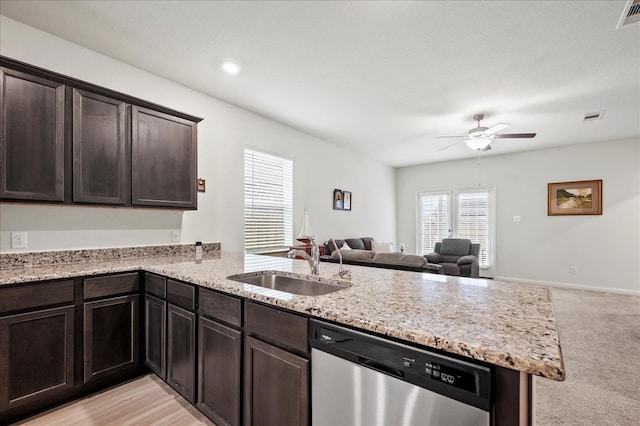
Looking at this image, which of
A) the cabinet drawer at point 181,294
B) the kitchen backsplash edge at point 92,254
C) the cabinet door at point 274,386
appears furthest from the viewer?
the kitchen backsplash edge at point 92,254

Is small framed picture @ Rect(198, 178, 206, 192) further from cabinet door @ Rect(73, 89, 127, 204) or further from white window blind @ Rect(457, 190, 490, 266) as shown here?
white window blind @ Rect(457, 190, 490, 266)

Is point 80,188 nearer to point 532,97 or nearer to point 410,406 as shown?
point 410,406

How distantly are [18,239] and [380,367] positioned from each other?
279cm

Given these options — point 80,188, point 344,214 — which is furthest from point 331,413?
point 344,214

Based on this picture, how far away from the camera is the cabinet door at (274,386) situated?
4.09ft

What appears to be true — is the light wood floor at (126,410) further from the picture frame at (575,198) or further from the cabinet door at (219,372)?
the picture frame at (575,198)

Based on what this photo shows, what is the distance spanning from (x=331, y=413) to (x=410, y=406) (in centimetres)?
36

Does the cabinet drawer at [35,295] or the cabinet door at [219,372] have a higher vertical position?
the cabinet drawer at [35,295]

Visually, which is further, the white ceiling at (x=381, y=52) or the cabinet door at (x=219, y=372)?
the white ceiling at (x=381, y=52)

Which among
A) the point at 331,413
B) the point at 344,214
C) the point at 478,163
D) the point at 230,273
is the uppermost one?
the point at 478,163

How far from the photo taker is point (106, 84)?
8.91 ft

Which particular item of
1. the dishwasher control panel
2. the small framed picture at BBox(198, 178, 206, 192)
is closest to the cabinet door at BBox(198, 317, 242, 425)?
the dishwasher control panel

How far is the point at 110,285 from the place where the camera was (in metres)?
2.18

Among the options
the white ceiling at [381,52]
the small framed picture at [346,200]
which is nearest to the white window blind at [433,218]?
the small framed picture at [346,200]
